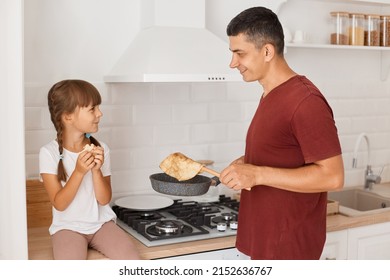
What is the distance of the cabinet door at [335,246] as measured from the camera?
6.70 ft

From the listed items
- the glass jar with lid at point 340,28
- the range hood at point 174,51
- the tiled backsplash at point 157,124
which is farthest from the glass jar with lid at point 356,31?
the range hood at point 174,51

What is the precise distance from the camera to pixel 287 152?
1.50 metres

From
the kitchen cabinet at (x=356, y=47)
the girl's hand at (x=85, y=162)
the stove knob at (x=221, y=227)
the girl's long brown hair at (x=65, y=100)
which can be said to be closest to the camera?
the girl's hand at (x=85, y=162)

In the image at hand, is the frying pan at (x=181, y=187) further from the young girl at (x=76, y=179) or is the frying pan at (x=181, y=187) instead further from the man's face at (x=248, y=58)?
the man's face at (x=248, y=58)

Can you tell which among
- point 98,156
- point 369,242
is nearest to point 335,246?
Result: point 369,242

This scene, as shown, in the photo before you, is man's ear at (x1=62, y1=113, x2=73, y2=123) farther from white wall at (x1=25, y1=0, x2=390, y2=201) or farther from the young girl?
white wall at (x1=25, y1=0, x2=390, y2=201)

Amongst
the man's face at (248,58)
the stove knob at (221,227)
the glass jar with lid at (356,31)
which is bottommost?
the stove knob at (221,227)

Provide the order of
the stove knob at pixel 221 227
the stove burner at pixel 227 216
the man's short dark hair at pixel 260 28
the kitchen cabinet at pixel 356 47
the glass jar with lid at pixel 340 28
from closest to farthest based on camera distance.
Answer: the man's short dark hair at pixel 260 28
the stove knob at pixel 221 227
the stove burner at pixel 227 216
the kitchen cabinet at pixel 356 47
the glass jar with lid at pixel 340 28

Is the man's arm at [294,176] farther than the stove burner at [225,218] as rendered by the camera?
No

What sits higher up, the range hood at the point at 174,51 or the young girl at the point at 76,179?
the range hood at the point at 174,51

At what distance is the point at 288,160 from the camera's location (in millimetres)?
1502

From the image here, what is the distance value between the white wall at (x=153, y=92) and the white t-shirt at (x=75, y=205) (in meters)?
0.25

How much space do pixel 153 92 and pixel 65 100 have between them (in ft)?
1.63

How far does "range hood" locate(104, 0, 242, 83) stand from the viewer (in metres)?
1.87
